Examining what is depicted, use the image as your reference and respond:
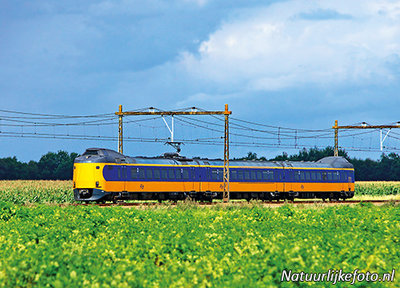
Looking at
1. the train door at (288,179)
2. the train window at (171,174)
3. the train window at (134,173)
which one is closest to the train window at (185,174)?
the train window at (171,174)

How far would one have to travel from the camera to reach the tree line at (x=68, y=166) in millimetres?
106938

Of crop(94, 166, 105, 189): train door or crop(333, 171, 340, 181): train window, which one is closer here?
crop(94, 166, 105, 189): train door

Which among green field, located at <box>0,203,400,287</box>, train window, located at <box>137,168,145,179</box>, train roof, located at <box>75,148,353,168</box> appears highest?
train roof, located at <box>75,148,353,168</box>

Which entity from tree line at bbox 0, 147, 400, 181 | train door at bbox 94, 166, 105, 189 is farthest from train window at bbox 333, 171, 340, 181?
tree line at bbox 0, 147, 400, 181

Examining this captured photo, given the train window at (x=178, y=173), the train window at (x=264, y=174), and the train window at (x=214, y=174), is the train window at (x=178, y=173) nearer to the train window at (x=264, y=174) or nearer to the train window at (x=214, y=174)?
the train window at (x=214, y=174)

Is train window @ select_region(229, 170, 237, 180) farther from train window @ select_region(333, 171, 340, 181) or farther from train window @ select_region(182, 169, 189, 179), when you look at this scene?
train window @ select_region(333, 171, 340, 181)

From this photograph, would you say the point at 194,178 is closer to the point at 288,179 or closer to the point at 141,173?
the point at 141,173

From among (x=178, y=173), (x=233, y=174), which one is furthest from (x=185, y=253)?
(x=233, y=174)

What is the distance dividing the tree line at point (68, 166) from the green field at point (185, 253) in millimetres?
87068

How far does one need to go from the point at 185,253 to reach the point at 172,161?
29447 millimetres

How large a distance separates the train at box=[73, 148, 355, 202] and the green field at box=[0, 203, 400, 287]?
60.9ft

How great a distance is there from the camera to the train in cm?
3725

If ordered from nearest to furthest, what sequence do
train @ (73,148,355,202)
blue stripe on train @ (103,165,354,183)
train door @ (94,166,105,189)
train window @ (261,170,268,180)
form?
1. train door @ (94,166,105,189)
2. train @ (73,148,355,202)
3. blue stripe on train @ (103,165,354,183)
4. train window @ (261,170,268,180)

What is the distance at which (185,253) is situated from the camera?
1223 centimetres
